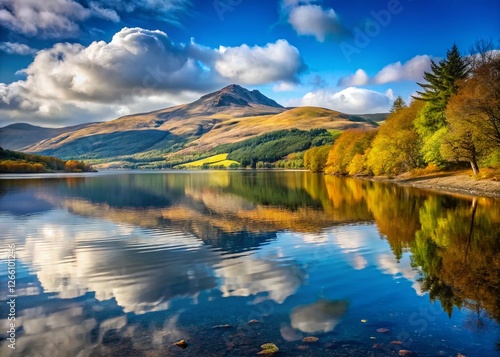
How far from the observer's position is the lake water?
432 inches

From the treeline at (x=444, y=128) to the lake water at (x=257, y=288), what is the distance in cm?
2545

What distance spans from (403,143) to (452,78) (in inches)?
633

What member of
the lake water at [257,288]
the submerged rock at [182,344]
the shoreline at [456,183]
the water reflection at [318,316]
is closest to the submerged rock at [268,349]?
the lake water at [257,288]

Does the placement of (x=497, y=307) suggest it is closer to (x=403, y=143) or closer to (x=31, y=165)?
(x=403, y=143)

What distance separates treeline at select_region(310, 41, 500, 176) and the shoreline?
2.65 metres

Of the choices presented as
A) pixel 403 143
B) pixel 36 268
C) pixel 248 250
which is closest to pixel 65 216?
pixel 36 268

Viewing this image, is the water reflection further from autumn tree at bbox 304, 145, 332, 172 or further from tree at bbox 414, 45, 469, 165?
autumn tree at bbox 304, 145, 332, 172

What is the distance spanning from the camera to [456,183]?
2494 inches

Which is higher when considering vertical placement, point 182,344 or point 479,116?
point 479,116

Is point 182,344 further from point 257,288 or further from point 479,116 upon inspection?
point 479,116

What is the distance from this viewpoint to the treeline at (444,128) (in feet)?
171

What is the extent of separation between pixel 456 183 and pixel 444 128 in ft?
34.4

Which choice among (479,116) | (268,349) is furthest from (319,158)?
(268,349)

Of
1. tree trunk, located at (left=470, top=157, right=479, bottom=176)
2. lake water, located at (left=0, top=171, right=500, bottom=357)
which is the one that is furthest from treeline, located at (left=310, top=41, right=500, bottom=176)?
lake water, located at (left=0, top=171, right=500, bottom=357)
